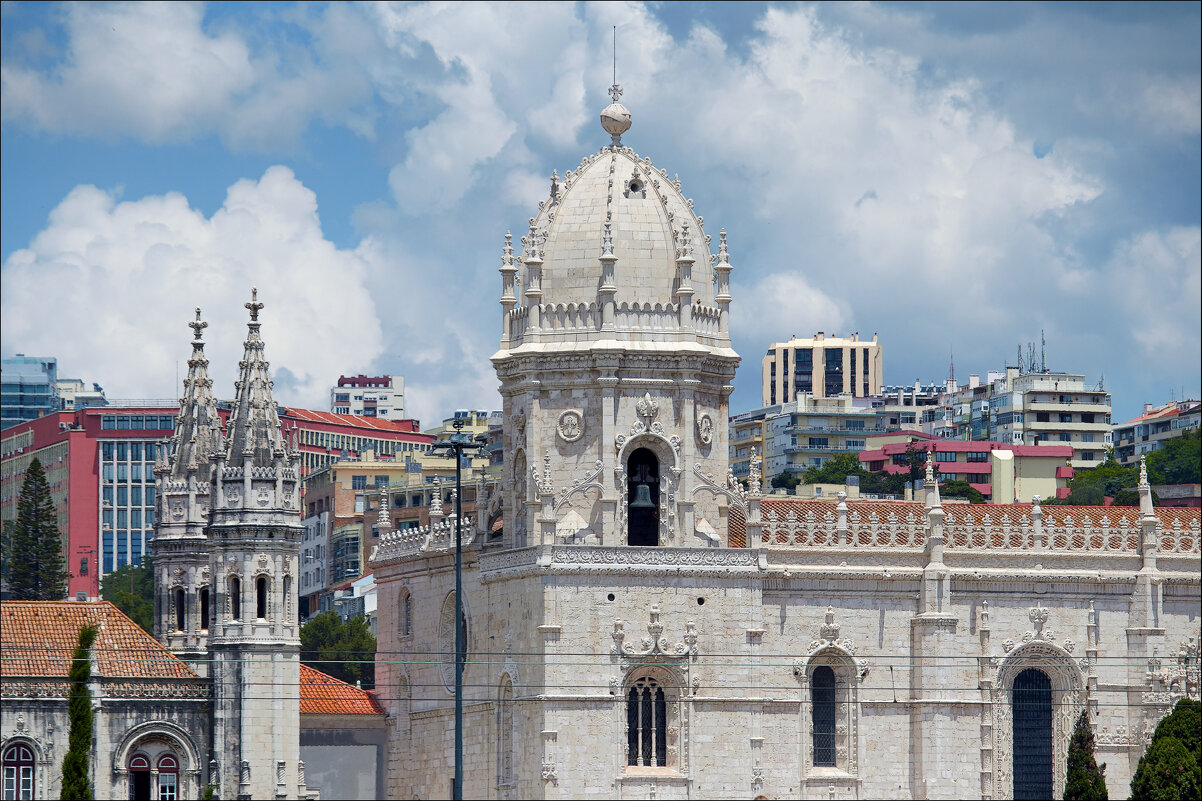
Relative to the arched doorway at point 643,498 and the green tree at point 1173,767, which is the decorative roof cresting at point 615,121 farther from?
the green tree at point 1173,767

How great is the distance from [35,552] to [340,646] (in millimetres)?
14369

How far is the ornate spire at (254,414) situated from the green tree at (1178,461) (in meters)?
43.0

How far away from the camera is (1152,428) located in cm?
15812

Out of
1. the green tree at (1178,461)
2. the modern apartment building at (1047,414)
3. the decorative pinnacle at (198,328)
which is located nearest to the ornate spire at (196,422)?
the decorative pinnacle at (198,328)

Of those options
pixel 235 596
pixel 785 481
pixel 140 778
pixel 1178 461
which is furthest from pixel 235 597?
pixel 785 481

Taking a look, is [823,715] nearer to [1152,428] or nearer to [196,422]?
[196,422]

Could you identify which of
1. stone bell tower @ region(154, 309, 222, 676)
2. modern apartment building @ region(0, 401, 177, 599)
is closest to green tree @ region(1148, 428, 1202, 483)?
stone bell tower @ region(154, 309, 222, 676)

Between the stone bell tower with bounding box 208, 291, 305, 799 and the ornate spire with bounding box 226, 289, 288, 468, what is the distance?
0.03m

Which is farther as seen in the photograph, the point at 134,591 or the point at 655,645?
the point at 134,591

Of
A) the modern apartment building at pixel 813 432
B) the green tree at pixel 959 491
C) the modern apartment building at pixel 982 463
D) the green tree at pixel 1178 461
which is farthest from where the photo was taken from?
the modern apartment building at pixel 813 432

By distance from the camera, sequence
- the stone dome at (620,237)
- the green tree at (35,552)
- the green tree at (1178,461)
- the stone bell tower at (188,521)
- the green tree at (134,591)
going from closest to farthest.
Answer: the stone dome at (620,237) → the stone bell tower at (188,521) → the green tree at (1178,461) → the green tree at (35,552) → the green tree at (134,591)

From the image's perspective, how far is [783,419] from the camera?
7190 inches

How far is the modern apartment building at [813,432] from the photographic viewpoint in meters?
180

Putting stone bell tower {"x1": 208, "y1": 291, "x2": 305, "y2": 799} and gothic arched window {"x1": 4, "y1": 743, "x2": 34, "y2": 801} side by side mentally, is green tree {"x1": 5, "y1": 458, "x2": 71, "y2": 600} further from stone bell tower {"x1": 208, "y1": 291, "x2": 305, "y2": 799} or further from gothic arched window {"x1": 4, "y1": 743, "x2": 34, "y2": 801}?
gothic arched window {"x1": 4, "y1": 743, "x2": 34, "y2": 801}
